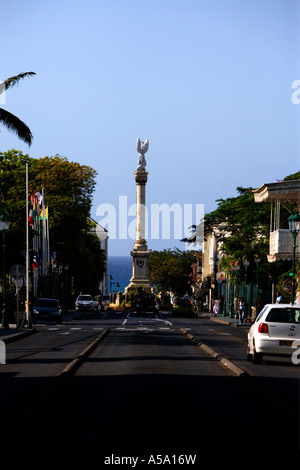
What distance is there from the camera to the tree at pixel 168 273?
15238cm

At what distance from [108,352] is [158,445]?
62.2ft

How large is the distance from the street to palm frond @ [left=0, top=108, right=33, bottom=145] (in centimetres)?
1436

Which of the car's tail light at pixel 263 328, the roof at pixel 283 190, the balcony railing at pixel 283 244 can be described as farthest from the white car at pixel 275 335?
the roof at pixel 283 190

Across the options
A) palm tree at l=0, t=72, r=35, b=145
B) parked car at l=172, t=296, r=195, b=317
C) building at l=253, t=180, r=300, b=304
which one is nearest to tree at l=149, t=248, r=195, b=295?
parked car at l=172, t=296, r=195, b=317

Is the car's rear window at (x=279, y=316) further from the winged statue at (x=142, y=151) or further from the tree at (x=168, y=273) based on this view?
the tree at (x=168, y=273)

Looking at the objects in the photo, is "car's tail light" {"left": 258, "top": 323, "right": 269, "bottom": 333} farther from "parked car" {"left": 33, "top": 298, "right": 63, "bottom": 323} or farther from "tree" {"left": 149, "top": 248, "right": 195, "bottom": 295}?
"tree" {"left": 149, "top": 248, "right": 195, "bottom": 295}

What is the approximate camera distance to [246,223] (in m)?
70.0

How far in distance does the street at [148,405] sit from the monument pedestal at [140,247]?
84371 millimetres

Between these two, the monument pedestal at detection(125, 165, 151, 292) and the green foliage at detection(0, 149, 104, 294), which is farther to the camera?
the monument pedestal at detection(125, 165, 151, 292)

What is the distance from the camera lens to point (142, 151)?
116688 millimetres

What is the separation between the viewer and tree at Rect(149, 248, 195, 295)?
15238 centimetres

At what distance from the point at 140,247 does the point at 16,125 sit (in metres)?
72.7
